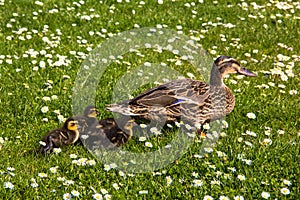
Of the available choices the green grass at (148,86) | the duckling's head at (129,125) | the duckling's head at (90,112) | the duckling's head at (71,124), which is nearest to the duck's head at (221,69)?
the green grass at (148,86)

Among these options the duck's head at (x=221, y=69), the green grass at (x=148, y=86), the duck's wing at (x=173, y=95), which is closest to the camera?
the green grass at (x=148, y=86)

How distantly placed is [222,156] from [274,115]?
4.79 feet

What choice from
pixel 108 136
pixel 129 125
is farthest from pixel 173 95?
pixel 108 136

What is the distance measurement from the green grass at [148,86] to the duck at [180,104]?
263 mm

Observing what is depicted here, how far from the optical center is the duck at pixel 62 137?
21.2 ft

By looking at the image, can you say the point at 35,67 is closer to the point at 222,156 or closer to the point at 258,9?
the point at 222,156

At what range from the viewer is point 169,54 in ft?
31.0

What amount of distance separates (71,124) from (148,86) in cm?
195

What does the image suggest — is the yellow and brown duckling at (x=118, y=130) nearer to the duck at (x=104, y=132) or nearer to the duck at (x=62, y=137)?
the duck at (x=104, y=132)

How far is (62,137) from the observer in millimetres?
6516

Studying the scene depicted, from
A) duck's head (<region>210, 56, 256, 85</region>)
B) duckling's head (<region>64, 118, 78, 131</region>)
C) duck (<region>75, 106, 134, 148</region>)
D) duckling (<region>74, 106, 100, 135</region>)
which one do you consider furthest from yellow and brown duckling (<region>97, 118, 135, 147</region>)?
duck's head (<region>210, 56, 256, 85</region>)

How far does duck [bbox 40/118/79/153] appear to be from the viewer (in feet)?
21.2

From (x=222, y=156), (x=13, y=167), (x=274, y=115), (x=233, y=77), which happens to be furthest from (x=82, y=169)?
(x=233, y=77)

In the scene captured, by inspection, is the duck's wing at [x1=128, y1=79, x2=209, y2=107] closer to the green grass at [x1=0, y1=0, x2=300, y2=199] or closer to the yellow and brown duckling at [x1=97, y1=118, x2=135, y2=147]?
the yellow and brown duckling at [x1=97, y1=118, x2=135, y2=147]
